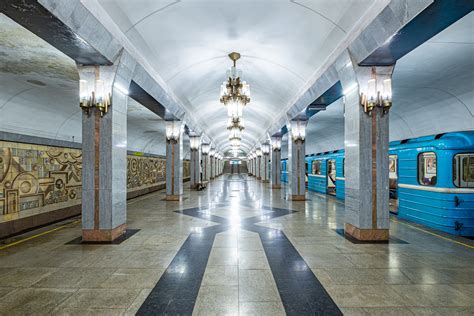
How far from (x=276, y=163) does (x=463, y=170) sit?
11.7 metres

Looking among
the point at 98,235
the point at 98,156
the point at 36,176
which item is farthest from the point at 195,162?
the point at 98,235

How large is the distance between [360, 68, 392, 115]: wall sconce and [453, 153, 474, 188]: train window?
2.60 meters

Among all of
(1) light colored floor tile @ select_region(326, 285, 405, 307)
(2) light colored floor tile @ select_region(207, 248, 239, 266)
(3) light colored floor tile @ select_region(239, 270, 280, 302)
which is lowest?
(1) light colored floor tile @ select_region(326, 285, 405, 307)

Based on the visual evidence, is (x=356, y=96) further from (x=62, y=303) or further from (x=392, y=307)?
(x=62, y=303)

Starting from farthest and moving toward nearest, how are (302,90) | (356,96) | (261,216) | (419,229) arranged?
(302,90) < (261,216) < (419,229) < (356,96)

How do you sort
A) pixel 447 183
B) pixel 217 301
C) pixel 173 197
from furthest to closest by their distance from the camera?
1. pixel 173 197
2. pixel 447 183
3. pixel 217 301

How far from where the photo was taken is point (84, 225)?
207 inches

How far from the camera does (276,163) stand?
57.6 ft

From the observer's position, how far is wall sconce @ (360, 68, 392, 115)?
5176 millimetres

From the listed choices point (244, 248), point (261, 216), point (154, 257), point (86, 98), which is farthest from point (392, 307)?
point (86, 98)

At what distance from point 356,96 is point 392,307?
4066mm

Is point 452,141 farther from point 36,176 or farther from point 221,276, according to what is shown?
point 36,176

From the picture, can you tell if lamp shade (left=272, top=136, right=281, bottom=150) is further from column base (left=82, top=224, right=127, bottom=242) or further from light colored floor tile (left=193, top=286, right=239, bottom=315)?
A: light colored floor tile (left=193, top=286, right=239, bottom=315)

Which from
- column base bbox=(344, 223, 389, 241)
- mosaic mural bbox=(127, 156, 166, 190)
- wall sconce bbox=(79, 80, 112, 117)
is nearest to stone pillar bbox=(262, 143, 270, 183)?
mosaic mural bbox=(127, 156, 166, 190)
